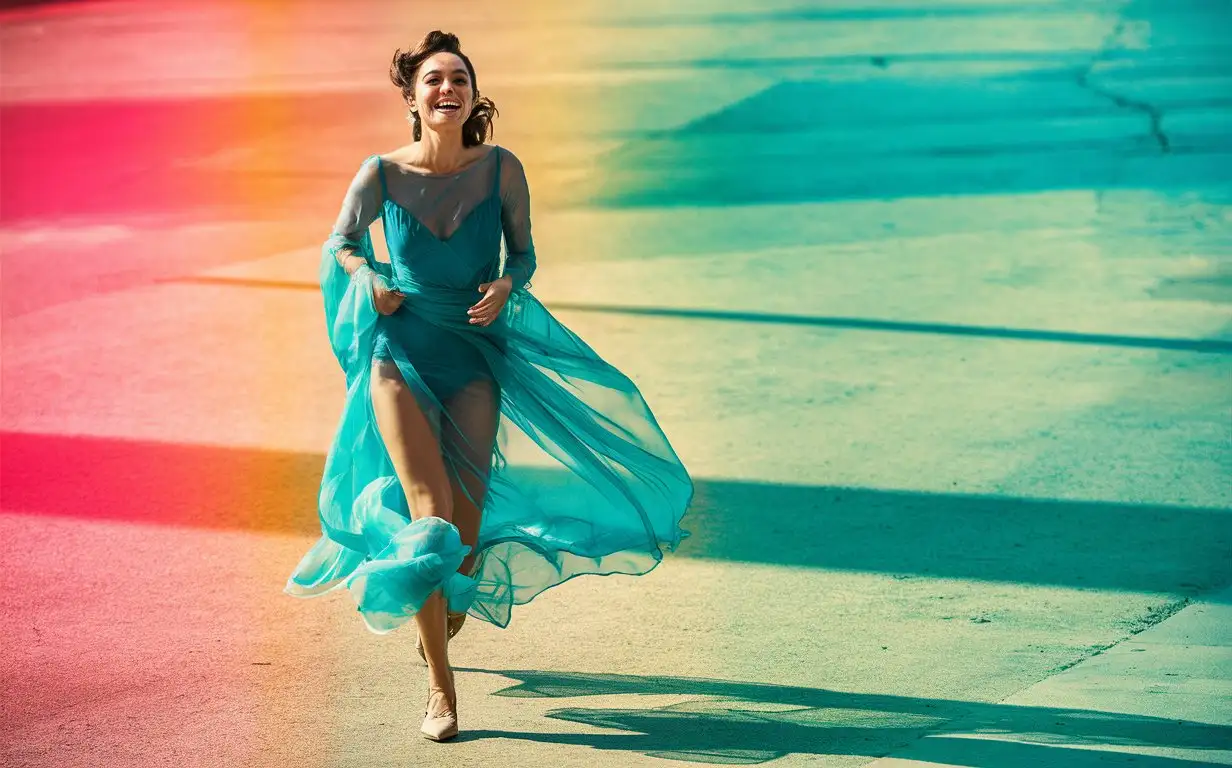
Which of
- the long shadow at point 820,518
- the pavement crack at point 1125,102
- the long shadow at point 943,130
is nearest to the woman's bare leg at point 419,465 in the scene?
the long shadow at point 820,518

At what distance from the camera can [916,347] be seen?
8.69 metres

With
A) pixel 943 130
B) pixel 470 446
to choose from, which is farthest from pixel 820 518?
pixel 943 130

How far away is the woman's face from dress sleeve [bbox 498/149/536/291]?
0.21 metres

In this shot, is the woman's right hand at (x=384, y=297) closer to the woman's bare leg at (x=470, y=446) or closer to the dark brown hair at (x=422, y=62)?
the woman's bare leg at (x=470, y=446)

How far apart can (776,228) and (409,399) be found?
6.48 m

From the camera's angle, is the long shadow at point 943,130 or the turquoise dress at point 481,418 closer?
the turquoise dress at point 481,418

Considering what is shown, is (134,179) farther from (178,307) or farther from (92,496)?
(92,496)

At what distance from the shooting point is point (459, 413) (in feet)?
16.7

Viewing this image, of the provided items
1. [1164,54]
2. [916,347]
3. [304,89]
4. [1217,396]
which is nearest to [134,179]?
[304,89]

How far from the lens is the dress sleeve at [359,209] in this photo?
16.3 ft

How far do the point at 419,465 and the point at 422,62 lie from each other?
1.22m

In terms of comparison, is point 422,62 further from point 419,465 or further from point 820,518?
point 820,518

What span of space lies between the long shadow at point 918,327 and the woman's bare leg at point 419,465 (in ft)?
14.5

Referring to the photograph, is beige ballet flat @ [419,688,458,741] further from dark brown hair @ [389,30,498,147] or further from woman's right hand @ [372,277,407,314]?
dark brown hair @ [389,30,498,147]
